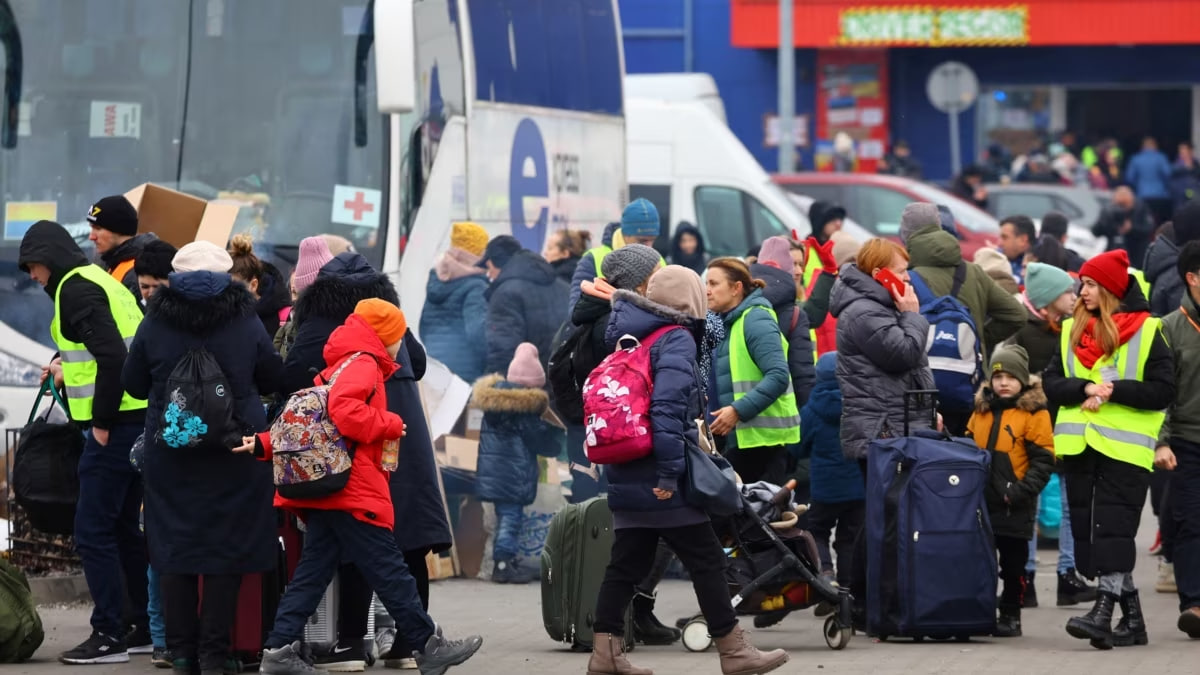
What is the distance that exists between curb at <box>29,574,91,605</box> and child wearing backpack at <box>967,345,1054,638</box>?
4224 millimetres

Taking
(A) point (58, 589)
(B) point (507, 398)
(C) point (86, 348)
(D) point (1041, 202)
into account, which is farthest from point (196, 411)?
(D) point (1041, 202)

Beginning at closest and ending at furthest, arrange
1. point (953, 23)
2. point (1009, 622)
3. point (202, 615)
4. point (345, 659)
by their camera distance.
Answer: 1. point (202, 615)
2. point (345, 659)
3. point (1009, 622)
4. point (953, 23)

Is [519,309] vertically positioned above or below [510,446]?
above

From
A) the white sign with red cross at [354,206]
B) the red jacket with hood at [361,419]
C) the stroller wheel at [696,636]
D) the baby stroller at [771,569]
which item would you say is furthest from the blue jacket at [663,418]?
the white sign with red cross at [354,206]

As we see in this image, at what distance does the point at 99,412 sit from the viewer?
8.13 metres

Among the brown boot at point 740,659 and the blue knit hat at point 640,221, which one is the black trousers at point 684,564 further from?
the blue knit hat at point 640,221

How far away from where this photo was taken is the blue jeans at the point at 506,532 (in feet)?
36.4

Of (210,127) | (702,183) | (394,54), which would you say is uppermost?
(702,183)

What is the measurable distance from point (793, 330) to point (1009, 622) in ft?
5.49

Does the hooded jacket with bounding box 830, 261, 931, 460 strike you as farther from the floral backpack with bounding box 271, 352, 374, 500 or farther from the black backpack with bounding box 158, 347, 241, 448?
the black backpack with bounding box 158, 347, 241, 448

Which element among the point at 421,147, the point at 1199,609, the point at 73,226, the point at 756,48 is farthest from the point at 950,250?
the point at 756,48

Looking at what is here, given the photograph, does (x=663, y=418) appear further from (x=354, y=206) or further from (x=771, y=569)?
(x=354, y=206)

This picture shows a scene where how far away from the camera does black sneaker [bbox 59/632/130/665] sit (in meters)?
8.45

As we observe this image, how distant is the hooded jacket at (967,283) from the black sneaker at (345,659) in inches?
129
